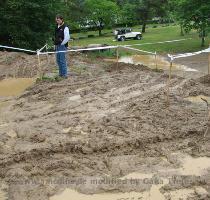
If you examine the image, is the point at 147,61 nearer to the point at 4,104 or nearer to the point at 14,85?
the point at 14,85

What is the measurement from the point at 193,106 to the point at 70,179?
3.90m

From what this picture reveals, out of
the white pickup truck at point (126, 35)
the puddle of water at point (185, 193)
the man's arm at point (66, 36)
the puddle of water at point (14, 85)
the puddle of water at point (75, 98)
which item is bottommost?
the white pickup truck at point (126, 35)

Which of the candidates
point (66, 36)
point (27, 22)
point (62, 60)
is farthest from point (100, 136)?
point (27, 22)

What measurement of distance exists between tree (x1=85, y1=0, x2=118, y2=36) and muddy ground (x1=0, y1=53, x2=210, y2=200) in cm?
4672

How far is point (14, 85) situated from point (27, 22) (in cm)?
1176

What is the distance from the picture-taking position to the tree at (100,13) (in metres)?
57.2

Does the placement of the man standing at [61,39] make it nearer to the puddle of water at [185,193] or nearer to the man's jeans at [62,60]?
the man's jeans at [62,60]

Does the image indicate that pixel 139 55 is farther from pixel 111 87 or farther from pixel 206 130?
pixel 206 130

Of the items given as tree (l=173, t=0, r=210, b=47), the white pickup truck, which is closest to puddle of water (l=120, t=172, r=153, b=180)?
tree (l=173, t=0, r=210, b=47)

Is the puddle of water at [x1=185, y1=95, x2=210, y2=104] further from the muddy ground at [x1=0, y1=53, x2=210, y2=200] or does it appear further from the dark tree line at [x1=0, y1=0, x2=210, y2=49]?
the dark tree line at [x1=0, y1=0, x2=210, y2=49]

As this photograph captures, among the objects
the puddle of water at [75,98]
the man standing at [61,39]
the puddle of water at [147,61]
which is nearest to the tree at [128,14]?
the puddle of water at [147,61]

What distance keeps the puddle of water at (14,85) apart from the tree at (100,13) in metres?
44.0

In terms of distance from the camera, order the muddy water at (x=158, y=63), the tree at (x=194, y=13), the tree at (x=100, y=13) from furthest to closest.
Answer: the tree at (x=100, y=13) < the tree at (x=194, y=13) < the muddy water at (x=158, y=63)

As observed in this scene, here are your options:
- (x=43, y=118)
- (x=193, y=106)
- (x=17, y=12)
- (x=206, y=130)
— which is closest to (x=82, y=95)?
(x=43, y=118)
